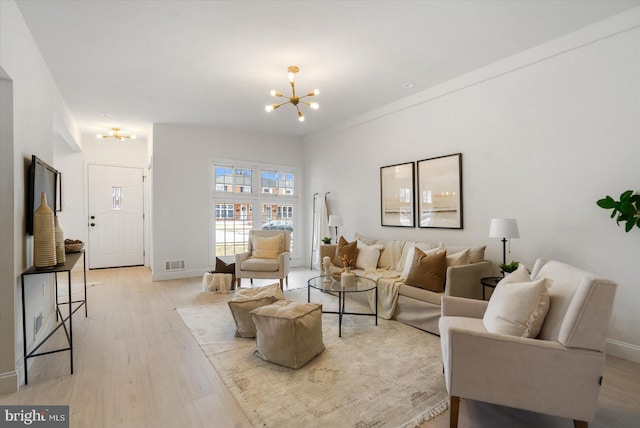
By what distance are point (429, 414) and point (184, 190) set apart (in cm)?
543

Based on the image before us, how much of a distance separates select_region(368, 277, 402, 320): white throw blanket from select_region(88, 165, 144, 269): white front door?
5796mm

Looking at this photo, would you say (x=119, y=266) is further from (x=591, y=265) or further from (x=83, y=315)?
(x=591, y=265)

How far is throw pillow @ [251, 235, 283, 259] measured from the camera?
16.6ft

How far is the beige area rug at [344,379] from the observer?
76.7 inches

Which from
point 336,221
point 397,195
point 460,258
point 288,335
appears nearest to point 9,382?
point 288,335

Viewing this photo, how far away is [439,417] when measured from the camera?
1.95 m

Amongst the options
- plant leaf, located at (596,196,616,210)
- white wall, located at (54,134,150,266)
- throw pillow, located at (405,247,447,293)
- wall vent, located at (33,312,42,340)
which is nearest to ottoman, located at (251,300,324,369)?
throw pillow, located at (405,247,447,293)

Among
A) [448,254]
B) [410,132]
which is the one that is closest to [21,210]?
[448,254]

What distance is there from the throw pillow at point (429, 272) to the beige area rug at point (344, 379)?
0.48 meters

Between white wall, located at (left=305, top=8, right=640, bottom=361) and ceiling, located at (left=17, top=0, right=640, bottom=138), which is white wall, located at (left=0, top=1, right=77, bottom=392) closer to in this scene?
ceiling, located at (left=17, top=0, right=640, bottom=138)

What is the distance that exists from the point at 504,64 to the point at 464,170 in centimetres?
121

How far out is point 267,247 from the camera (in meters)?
5.12

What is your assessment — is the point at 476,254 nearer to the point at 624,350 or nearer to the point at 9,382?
the point at 624,350

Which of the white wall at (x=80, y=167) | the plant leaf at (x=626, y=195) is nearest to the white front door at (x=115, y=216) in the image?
the white wall at (x=80, y=167)
